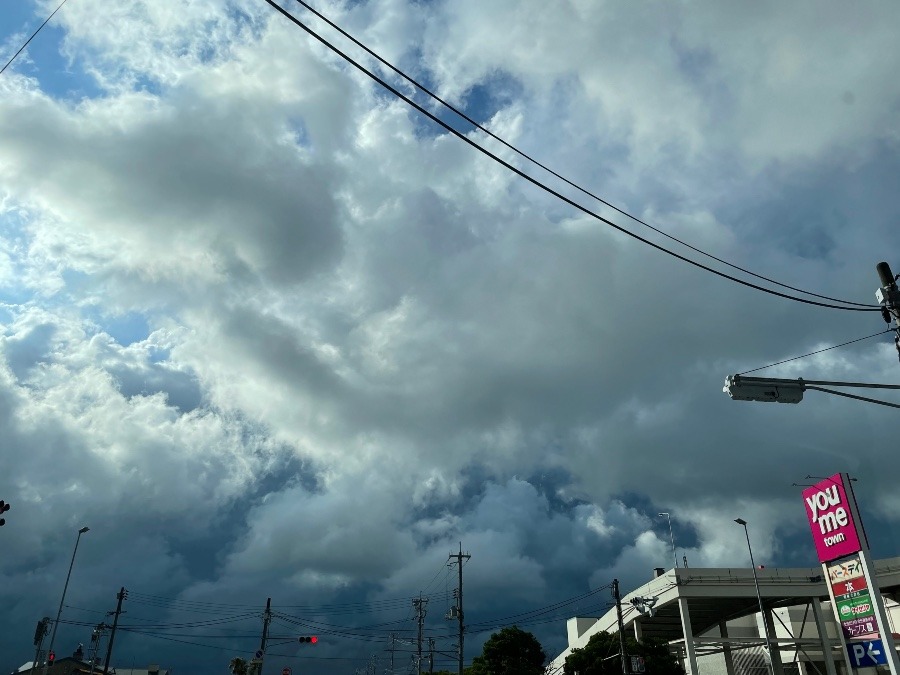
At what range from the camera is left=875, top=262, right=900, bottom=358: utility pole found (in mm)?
15461

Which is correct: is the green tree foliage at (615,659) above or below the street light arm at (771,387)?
below

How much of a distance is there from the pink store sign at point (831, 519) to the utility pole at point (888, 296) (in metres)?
13.4

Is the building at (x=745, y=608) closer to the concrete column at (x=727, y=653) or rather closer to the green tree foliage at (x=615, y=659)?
the concrete column at (x=727, y=653)

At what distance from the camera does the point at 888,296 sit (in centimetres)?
1555

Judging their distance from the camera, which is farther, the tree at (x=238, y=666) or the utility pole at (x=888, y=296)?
the tree at (x=238, y=666)

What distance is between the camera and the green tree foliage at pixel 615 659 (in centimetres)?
5184

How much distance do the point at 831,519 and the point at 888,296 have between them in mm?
15114

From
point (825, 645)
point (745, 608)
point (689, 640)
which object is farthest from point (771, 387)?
point (745, 608)

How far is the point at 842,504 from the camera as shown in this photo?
87.4ft

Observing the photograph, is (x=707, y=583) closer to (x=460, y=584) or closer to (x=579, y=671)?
(x=579, y=671)

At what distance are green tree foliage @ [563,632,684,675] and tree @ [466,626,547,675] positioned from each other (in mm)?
6211

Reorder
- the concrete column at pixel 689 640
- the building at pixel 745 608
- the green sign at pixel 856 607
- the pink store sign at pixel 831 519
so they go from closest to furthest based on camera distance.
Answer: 1. the green sign at pixel 856 607
2. the pink store sign at pixel 831 519
3. the concrete column at pixel 689 640
4. the building at pixel 745 608

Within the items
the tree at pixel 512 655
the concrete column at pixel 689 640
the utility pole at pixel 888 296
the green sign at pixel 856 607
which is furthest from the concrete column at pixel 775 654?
the utility pole at pixel 888 296

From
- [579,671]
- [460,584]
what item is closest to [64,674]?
[460,584]
